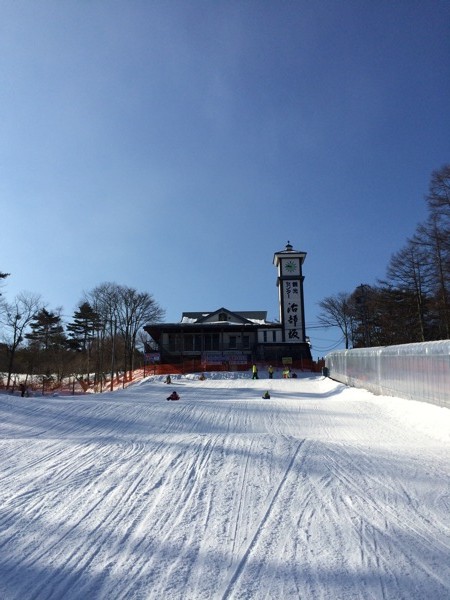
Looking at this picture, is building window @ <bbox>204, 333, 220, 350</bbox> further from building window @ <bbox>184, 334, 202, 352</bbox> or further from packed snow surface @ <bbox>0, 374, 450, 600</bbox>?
packed snow surface @ <bbox>0, 374, 450, 600</bbox>

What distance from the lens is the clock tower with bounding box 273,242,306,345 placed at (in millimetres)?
52156

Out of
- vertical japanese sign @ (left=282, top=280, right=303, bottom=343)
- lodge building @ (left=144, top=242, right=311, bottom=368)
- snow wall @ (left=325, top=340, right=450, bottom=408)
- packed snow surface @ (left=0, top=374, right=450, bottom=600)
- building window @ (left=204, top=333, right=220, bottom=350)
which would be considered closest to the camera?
packed snow surface @ (left=0, top=374, right=450, bottom=600)

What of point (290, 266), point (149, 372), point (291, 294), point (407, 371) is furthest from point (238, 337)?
point (407, 371)

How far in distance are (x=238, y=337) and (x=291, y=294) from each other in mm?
9167

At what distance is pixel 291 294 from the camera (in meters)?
54.2

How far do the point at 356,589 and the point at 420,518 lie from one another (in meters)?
1.82

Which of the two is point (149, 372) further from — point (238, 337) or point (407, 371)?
point (407, 371)

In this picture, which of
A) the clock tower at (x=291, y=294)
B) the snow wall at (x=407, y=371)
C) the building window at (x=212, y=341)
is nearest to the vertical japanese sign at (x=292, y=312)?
the clock tower at (x=291, y=294)

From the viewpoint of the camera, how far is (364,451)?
26.0ft

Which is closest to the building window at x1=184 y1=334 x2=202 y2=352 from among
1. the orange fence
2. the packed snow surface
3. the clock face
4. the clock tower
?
the orange fence

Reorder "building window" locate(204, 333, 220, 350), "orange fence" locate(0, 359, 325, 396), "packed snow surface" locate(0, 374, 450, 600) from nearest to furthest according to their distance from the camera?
"packed snow surface" locate(0, 374, 450, 600), "orange fence" locate(0, 359, 325, 396), "building window" locate(204, 333, 220, 350)

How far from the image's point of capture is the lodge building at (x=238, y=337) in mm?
49281

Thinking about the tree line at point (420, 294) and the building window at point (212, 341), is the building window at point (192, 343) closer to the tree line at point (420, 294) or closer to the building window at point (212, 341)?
the building window at point (212, 341)

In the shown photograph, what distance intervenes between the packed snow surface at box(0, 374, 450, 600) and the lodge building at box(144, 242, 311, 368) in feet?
126
